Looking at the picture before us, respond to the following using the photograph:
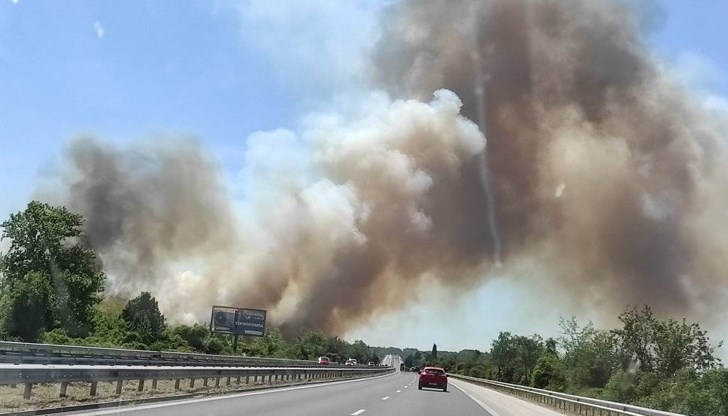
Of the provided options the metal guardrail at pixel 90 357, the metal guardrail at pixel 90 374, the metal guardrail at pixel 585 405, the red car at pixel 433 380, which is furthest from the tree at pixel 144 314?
the metal guardrail at pixel 90 374

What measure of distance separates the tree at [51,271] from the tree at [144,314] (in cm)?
1171

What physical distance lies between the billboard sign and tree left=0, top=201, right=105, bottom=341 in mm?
16126

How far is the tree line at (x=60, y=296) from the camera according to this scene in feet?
243

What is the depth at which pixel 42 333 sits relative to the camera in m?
72.5

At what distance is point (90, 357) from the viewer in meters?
36.0

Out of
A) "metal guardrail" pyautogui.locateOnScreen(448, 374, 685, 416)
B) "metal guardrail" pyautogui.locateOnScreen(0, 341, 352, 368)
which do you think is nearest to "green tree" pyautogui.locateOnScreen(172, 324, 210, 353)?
"metal guardrail" pyautogui.locateOnScreen(0, 341, 352, 368)

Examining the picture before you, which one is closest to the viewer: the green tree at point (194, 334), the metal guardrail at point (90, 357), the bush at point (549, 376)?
the metal guardrail at point (90, 357)

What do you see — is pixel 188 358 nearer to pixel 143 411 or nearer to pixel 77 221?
pixel 143 411

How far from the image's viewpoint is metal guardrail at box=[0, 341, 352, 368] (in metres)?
28.7

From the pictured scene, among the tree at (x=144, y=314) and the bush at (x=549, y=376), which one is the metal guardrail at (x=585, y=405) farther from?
the tree at (x=144, y=314)

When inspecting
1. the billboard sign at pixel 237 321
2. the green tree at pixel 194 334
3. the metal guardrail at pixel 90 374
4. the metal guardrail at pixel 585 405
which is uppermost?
the billboard sign at pixel 237 321

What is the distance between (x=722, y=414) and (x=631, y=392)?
18207 mm

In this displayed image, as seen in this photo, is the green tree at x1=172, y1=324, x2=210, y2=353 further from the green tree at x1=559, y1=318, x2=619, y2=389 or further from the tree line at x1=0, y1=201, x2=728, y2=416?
the green tree at x1=559, y1=318, x2=619, y2=389

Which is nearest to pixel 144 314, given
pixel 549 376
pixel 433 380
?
pixel 549 376
